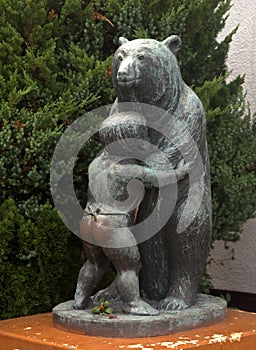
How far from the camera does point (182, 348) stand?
2.74 m

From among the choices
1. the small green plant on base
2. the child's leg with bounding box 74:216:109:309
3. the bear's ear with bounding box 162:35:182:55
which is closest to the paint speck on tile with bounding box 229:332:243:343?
→ the small green plant on base

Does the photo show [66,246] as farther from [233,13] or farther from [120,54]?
[233,13]

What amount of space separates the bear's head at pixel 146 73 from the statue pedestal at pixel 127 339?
3.55 ft

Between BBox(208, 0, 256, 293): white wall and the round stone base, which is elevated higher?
BBox(208, 0, 256, 293): white wall

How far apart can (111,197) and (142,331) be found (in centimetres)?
61

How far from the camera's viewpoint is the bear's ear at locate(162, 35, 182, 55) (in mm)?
3352

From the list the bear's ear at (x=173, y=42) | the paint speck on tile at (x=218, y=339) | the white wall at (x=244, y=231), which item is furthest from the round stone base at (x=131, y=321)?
the white wall at (x=244, y=231)

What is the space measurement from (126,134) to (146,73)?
325 millimetres

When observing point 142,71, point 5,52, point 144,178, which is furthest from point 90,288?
point 5,52

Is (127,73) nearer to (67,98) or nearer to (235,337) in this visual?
(67,98)

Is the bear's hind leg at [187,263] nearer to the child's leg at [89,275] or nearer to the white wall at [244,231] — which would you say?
the child's leg at [89,275]

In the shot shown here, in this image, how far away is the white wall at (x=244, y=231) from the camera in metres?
5.17

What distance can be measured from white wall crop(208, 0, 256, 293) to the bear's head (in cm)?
211

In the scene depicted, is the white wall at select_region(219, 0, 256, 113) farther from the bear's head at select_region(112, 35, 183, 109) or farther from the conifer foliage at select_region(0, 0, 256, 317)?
the bear's head at select_region(112, 35, 183, 109)
